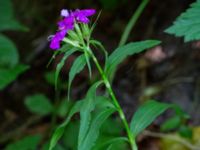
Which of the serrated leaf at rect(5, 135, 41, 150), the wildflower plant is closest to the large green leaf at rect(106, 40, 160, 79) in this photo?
the wildflower plant

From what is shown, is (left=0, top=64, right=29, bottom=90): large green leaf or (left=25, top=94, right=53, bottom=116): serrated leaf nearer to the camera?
(left=0, top=64, right=29, bottom=90): large green leaf

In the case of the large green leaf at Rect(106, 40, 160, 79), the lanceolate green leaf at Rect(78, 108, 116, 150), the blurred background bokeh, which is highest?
the large green leaf at Rect(106, 40, 160, 79)

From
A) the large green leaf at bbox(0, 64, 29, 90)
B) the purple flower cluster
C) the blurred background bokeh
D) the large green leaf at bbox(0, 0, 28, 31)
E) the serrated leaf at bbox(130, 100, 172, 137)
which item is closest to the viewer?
the purple flower cluster

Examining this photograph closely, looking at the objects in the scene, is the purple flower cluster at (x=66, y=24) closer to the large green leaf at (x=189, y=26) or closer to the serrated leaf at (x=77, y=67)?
the serrated leaf at (x=77, y=67)

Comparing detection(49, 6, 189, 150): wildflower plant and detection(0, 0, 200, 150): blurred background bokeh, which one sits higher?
detection(49, 6, 189, 150): wildflower plant

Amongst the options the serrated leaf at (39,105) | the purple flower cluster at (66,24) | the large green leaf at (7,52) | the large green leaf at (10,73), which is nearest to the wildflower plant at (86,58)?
the purple flower cluster at (66,24)

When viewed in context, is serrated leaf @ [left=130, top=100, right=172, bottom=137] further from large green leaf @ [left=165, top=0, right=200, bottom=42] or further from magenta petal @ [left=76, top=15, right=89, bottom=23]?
magenta petal @ [left=76, top=15, right=89, bottom=23]

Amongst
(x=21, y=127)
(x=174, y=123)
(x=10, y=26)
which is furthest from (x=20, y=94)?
(x=174, y=123)
